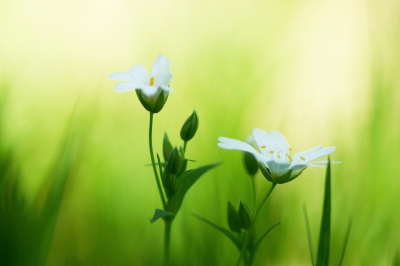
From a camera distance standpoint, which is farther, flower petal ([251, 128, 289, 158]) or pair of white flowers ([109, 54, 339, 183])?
flower petal ([251, 128, 289, 158])

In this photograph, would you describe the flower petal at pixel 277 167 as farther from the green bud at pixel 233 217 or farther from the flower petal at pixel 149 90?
the flower petal at pixel 149 90

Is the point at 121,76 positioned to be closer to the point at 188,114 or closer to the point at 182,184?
the point at 182,184

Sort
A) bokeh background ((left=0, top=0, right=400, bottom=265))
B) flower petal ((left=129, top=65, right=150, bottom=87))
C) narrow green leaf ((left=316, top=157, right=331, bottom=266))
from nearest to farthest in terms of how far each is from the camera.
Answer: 1. narrow green leaf ((left=316, top=157, right=331, bottom=266))
2. flower petal ((left=129, top=65, right=150, bottom=87))
3. bokeh background ((left=0, top=0, right=400, bottom=265))

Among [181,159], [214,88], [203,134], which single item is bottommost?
[181,159]

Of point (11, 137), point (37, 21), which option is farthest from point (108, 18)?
point (11, 137)

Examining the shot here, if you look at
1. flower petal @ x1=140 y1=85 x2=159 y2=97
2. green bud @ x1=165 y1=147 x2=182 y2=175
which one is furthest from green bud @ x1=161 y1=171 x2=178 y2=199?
flower petal @ x1=140 y1=85 x2=159 y2=97

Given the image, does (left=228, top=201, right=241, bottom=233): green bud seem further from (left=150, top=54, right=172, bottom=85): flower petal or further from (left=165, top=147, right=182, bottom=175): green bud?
(left=150, top=54, right=172, bottom=85): flower petal

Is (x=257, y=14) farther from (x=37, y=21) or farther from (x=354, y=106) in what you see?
(x=37, y=21)

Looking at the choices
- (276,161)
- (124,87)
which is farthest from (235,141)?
(124,87)
